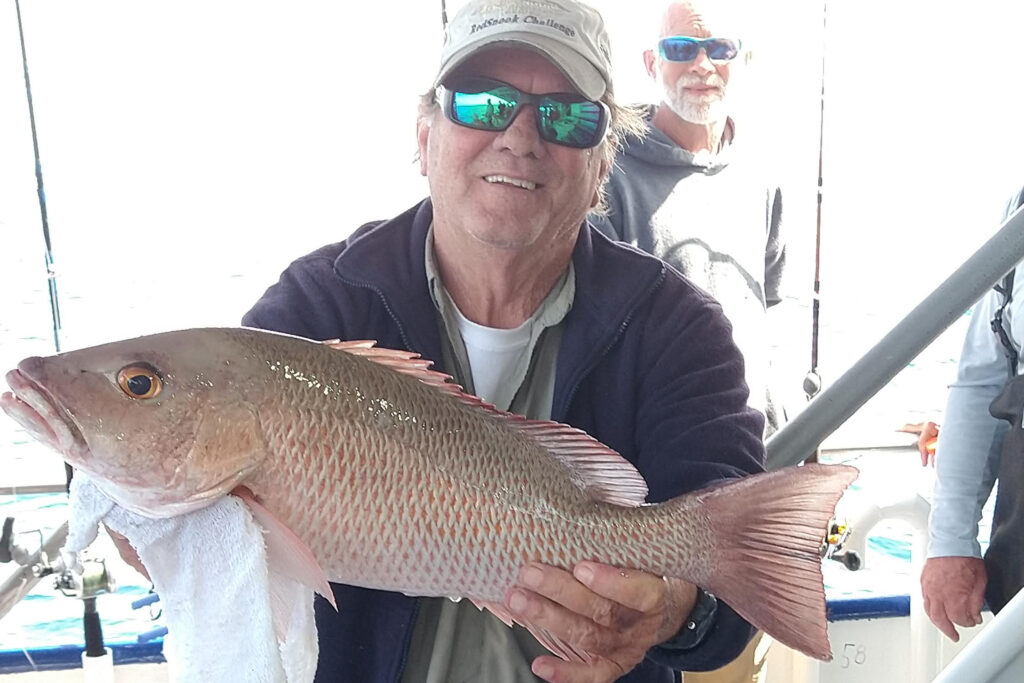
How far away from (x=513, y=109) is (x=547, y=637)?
81cm

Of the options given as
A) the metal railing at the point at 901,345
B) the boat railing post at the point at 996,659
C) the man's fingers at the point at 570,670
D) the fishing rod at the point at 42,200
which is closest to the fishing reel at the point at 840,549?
the metal railing at the point at 901,345

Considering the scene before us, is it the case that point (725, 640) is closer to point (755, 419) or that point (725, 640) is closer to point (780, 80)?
point (755, 419)

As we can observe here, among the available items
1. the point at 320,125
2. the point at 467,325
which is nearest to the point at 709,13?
the point at 467,325

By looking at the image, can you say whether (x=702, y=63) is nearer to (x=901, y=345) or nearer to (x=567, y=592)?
(x=901, y=345)

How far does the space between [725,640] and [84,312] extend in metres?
12.4

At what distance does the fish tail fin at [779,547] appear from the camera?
3.95ft

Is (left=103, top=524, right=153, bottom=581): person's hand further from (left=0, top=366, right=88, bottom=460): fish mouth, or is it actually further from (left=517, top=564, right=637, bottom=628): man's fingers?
(left=517, top=564, right=637, bottom=628): man's fingers

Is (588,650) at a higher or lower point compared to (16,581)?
higher

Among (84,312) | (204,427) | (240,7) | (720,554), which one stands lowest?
(84,312)

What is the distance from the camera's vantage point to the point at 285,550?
113 cm

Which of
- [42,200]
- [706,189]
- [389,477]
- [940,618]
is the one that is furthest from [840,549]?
[42,200]

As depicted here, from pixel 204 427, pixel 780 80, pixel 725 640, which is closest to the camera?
pixel 204 427

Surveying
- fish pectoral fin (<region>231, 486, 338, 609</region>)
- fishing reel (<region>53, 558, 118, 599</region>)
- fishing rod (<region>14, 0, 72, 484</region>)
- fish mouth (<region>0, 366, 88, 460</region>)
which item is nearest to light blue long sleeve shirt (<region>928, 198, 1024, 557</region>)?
fish pectoral fin (<region>231, 486, 338, 609</region>)

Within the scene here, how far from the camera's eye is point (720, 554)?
1.24 m
